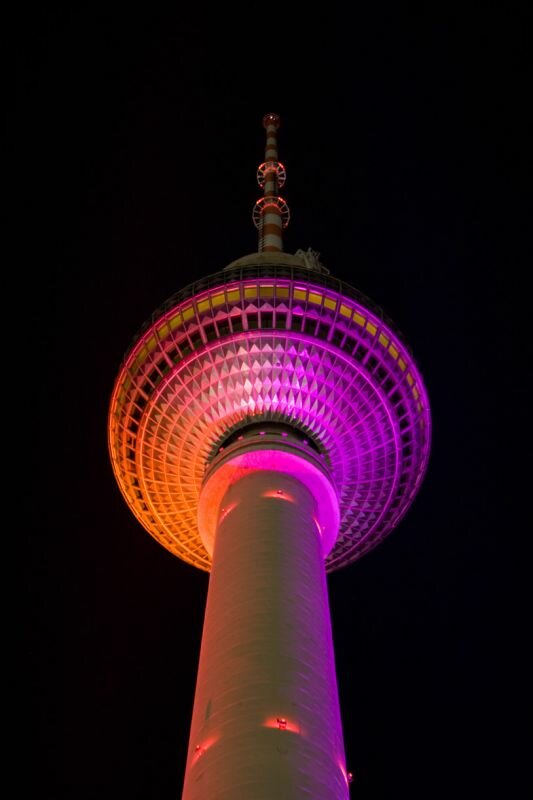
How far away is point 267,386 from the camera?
2745 cm

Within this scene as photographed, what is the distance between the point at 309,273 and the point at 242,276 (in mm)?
2448

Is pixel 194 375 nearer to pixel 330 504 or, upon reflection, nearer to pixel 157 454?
pixel 157 454

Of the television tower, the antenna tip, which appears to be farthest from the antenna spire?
the television tower

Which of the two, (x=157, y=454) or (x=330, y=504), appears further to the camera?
(x=157, y=454)

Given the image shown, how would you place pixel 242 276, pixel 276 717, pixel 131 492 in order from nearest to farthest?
1. pixel 276 717
2. pixel 242 276
3. pixel 131 492

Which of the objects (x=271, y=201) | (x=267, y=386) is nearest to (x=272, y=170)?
(x=271, y=201)

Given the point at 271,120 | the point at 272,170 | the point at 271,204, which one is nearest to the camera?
the point at 271,204

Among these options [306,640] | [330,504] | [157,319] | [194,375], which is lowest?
[306,640]

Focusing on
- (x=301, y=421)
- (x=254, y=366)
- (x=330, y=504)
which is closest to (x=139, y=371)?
(x=254, y=366)

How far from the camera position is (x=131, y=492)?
3069 centimetres

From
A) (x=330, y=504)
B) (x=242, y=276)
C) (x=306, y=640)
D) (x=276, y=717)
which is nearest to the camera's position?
(x=276, y=717)

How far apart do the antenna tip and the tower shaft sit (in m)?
35.8

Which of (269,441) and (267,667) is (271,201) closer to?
(269,441)

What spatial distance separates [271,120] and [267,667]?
141 feet
